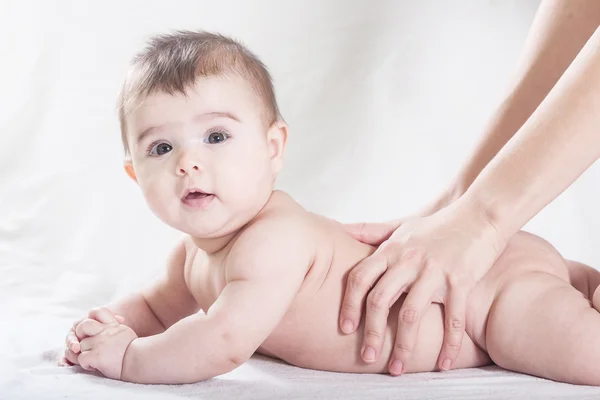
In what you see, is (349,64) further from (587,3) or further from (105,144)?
(587,3)

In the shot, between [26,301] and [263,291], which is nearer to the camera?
[263,291]

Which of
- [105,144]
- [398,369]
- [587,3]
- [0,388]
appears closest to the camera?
[0,388]

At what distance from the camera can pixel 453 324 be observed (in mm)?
1431

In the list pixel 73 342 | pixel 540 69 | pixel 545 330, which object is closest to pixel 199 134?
pixel 73 342

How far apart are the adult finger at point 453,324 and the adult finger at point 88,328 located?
0.53 m

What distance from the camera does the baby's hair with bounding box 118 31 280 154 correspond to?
139 cm

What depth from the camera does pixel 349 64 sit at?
2.87 metres

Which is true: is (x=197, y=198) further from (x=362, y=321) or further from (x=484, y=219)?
(x=484, y=219)

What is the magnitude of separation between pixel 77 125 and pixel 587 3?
1.58 metres

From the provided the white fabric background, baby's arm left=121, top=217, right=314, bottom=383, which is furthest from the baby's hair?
the white fabric background

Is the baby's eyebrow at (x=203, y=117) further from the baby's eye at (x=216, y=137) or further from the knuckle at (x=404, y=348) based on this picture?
the knuckle at (x=404, y=348)

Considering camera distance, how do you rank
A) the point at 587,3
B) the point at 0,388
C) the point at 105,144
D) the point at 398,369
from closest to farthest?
the point at 0,388, the point at 398,369, the point at 587,3, the point at 105,144

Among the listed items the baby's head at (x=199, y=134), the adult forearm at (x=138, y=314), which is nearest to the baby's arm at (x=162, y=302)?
the adult forearm at (x=138, y=314)

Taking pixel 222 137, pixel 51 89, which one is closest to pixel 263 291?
pixel 222 137
